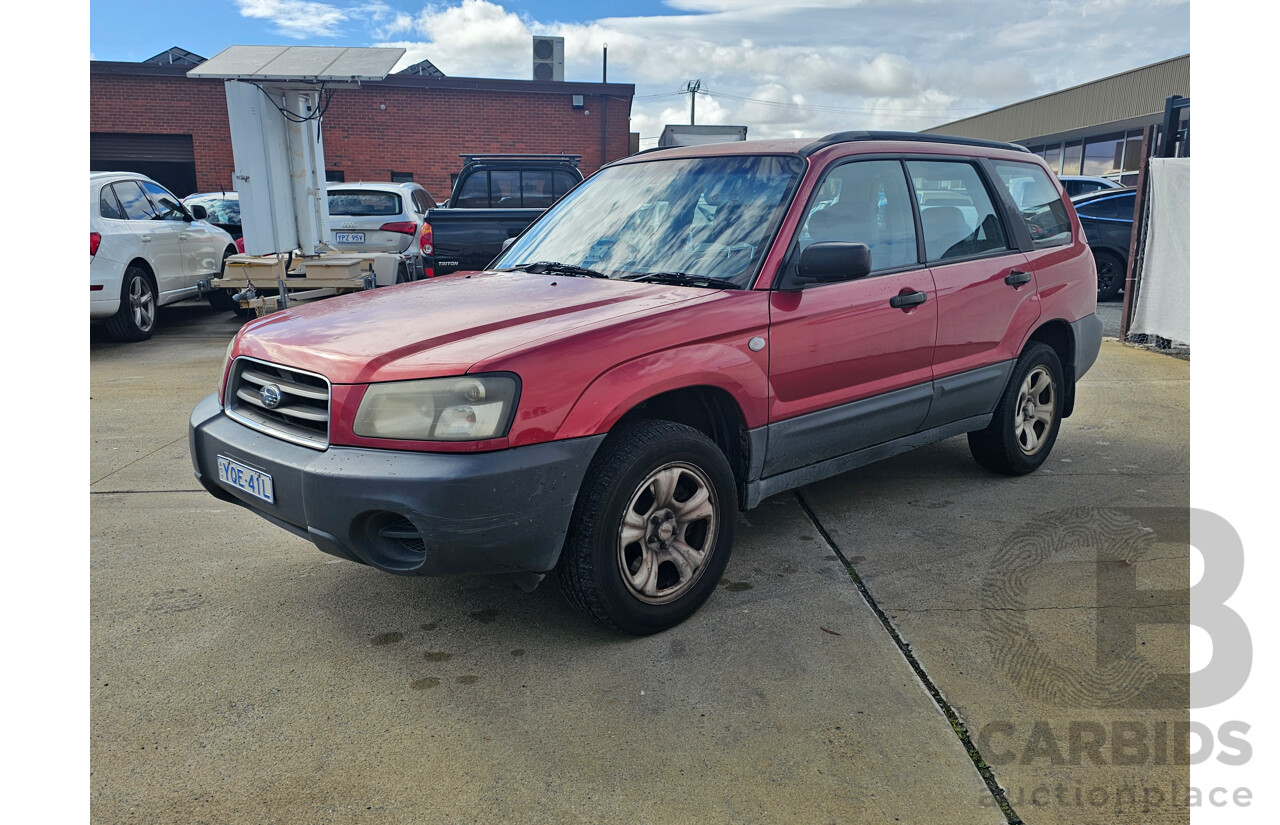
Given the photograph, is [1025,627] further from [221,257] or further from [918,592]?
[221,257]

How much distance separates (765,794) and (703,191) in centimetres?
245

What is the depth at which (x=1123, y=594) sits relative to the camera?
11.4 ft

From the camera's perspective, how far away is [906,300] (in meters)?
3.87

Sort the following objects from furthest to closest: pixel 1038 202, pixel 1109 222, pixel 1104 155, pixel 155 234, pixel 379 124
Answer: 1. pixel 1104 155
2. pixel 379 124
3. pixel 1109 222
4. pixel 155 234
5. pixel 1038 202

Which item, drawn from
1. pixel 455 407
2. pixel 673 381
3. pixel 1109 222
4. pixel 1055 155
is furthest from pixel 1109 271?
pixel 1055 155

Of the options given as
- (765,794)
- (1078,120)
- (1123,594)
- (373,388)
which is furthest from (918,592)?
(1078,120)

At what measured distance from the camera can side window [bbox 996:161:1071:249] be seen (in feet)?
15.4

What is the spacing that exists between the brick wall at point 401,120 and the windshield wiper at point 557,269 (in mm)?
21173

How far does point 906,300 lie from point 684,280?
1.06 meters

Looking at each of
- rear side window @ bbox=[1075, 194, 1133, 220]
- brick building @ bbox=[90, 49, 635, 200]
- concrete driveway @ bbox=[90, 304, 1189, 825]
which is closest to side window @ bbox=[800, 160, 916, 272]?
concrete driveway @ bbox=[90, 304, 1189, 825]

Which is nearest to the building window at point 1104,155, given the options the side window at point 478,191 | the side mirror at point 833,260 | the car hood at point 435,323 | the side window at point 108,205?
the side window at point 478,191

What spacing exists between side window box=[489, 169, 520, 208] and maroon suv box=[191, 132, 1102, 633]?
256 inches

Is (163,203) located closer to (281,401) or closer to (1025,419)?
(281,401)

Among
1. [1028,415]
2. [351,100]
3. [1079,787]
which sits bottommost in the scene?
[1079,787]
